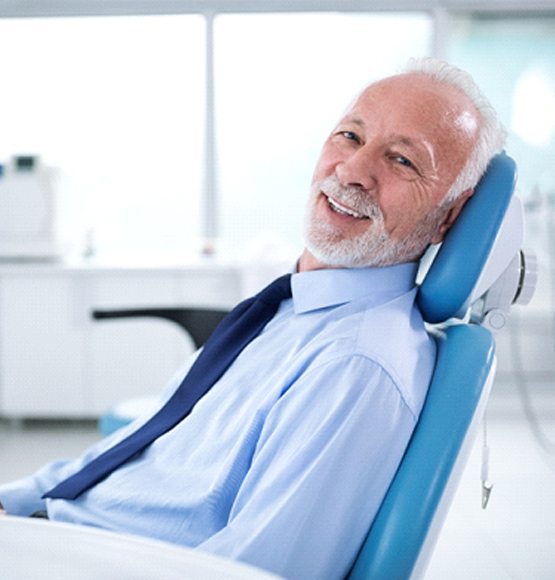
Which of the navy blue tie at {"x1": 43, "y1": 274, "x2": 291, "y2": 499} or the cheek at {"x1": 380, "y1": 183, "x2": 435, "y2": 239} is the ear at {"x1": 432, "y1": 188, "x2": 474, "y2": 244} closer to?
the cheek at {"x1": 380, "y1": 183, "x2": 435, "y2": 239}

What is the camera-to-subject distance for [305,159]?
389 cm

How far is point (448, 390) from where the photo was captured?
1.09 meters

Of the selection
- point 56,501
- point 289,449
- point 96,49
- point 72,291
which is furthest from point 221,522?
point 96,49

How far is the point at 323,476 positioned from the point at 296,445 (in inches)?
2.5

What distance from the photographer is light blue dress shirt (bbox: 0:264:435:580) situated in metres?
1.01

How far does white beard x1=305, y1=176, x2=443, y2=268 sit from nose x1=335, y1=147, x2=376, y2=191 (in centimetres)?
1

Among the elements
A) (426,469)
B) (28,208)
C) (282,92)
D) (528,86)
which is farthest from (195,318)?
(528,86)

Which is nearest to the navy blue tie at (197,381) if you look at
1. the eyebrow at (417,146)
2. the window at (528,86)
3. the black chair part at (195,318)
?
the eyebrow at (417,146)

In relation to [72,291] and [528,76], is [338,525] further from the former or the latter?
[528,76]

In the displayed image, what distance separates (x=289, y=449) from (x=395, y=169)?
530mm

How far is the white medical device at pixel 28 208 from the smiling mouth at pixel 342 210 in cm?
238

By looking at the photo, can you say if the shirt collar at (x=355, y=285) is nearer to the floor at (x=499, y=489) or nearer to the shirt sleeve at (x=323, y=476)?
the shirt sleeve at (x=323, y=476)

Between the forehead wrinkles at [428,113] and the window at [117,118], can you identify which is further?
the window at [117,118]

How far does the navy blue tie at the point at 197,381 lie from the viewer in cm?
135
